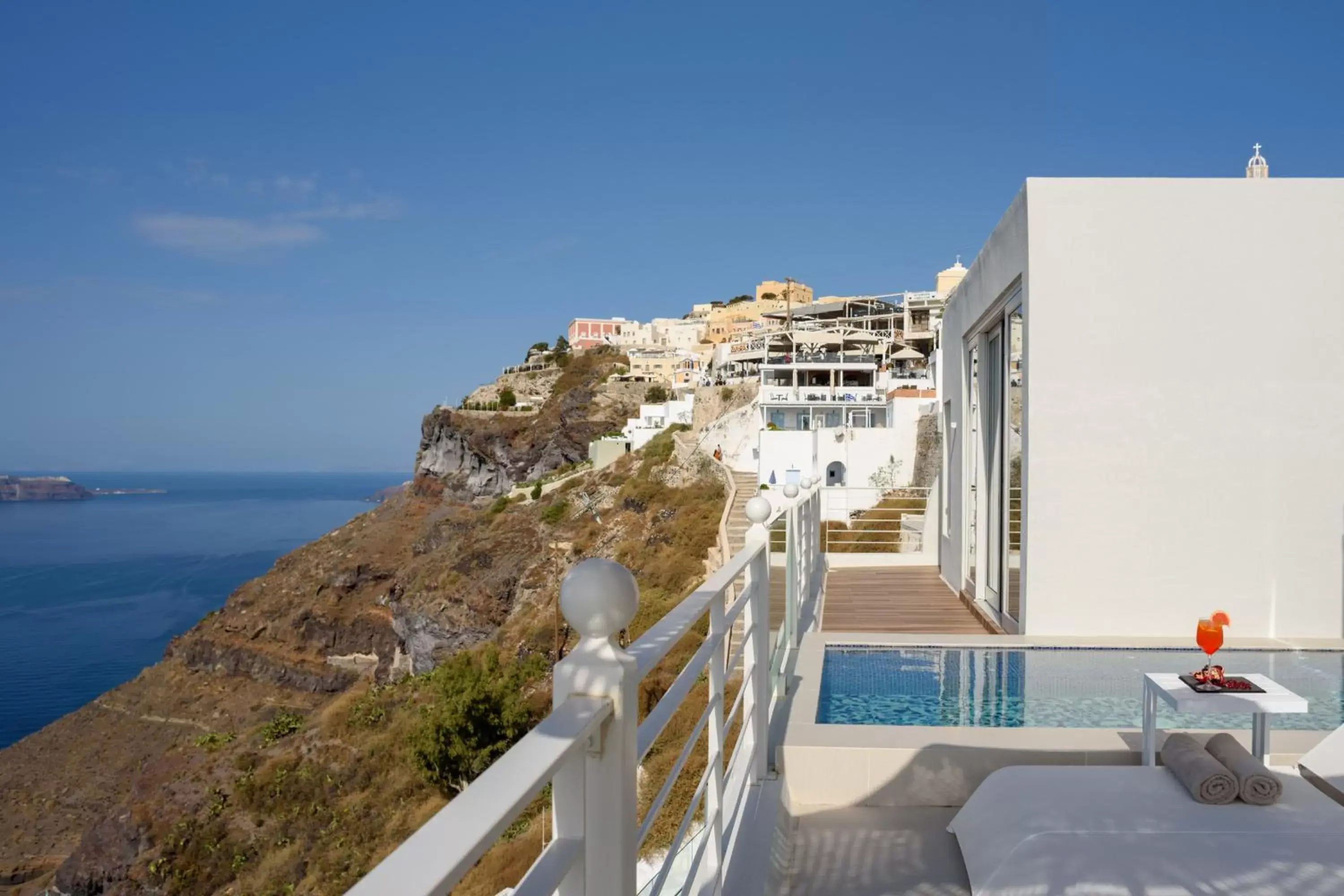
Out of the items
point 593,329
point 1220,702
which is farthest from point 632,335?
point 1220,702

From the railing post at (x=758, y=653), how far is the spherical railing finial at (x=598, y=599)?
217cm

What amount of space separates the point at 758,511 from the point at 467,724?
1670cm

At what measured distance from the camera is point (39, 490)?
16700cm

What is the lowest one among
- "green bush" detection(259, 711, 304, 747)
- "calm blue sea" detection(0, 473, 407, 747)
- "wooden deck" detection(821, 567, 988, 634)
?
"calm blue sea" detection(0, 473, 407, 747)

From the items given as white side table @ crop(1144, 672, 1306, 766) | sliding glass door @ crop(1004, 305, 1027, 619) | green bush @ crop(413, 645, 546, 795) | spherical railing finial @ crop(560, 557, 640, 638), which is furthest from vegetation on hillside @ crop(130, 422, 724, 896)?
spherical railing finial @ crop(560, 557, 640, 638)

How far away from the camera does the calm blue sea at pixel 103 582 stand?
51688 millimetres

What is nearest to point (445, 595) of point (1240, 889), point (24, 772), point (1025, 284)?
point (24, 772)

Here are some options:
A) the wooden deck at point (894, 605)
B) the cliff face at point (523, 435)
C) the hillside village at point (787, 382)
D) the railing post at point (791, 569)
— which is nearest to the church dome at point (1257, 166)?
the wooden deck at point (894, 605)

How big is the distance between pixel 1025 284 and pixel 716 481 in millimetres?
23421

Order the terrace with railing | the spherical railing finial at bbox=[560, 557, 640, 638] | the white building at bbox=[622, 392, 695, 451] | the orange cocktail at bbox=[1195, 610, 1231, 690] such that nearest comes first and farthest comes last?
the terrace with railing → the spherical railing finial at bbox=[560, 557, 640, 638] → the orange cocktail at bbox=[1195, 610, 1231, 690] → the white building at bbox=[622, 392, 695, 451]

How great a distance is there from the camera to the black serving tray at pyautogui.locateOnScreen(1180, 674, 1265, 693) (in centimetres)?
313

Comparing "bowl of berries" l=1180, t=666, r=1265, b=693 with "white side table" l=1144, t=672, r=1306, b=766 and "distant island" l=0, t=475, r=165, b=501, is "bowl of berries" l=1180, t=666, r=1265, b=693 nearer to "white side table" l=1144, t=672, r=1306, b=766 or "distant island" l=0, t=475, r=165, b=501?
"white side table" l=1144, t=672, r=1306, b=766

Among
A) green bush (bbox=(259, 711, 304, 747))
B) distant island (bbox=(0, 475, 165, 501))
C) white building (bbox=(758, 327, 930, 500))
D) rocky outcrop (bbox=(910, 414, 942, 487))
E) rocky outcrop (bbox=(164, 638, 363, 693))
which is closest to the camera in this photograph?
rocky outcrop (bbox=(910, 414, 942, 487))

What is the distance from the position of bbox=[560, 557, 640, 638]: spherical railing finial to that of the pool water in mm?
3058
